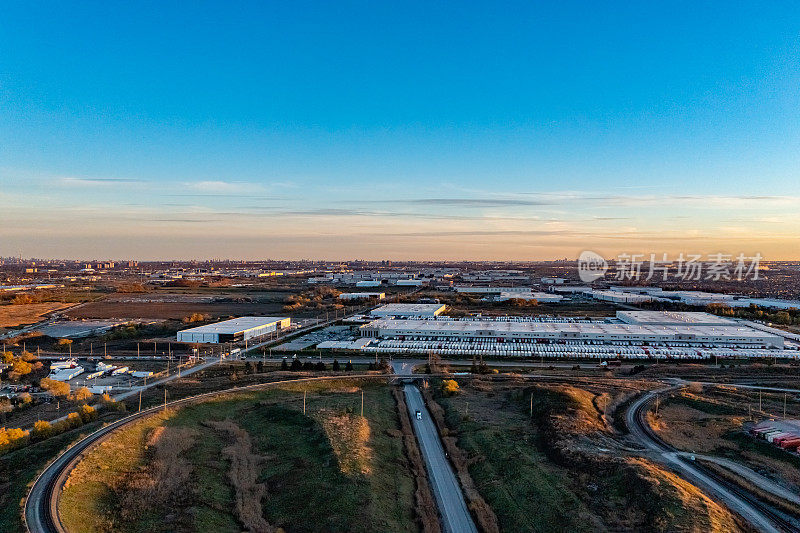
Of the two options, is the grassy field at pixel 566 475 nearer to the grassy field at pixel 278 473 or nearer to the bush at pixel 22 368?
the grassy field at pixel 278 473

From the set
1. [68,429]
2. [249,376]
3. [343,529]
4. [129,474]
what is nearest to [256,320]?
[249,376]

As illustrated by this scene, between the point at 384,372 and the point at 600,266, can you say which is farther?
the point at 600,266

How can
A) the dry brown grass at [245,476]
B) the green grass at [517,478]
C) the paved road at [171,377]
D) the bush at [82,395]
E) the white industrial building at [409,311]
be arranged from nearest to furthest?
the green grass at [517,478]
the dry brown grass at [245,476]
the bush at [82,395]
the paved road at [171,377]
the white industrial building at [409,311]

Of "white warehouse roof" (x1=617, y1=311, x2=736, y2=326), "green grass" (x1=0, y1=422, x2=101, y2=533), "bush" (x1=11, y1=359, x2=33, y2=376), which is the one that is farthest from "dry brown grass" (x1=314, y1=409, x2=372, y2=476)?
"white warehouse roof" (x1=617, y1=311, x2=736, y2=326)

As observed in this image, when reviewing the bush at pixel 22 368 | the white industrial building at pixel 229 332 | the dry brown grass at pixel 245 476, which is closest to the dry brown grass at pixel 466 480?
the dry brown grass at pixel 245 476

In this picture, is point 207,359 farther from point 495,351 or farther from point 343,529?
point 343,529

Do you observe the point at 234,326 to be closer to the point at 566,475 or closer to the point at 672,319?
the point at 566,475

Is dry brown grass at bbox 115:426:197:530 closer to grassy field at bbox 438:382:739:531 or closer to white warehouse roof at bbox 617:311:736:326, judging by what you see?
grassy field at bbox 438:382:739:531
